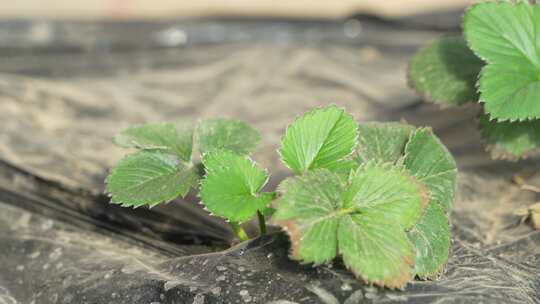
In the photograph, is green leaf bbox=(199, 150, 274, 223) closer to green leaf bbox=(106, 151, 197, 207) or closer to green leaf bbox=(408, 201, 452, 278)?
green leaf bbox=(106, 151, 197, 207)

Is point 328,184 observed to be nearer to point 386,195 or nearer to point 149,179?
point 386,195

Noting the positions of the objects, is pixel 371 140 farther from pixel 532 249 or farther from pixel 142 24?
pixel 142 24

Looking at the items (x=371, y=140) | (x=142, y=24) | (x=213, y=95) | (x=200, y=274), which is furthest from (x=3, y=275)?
(x=142, y=24)

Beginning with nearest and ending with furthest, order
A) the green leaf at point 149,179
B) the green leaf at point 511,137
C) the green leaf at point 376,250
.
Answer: the green leaf at point 376,250 < the green leaf at point 149,179 < the green leaf at point 511,137

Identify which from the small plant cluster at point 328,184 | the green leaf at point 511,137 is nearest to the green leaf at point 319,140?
the small plant cluster at point 328,184

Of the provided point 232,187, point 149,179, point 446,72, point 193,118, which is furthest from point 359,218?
point 193,118

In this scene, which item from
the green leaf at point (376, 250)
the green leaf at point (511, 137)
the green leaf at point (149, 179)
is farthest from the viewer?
the green leaf at point (511, 137)

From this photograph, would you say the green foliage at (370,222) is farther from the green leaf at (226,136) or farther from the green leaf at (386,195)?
the green leaf at (226,136)
